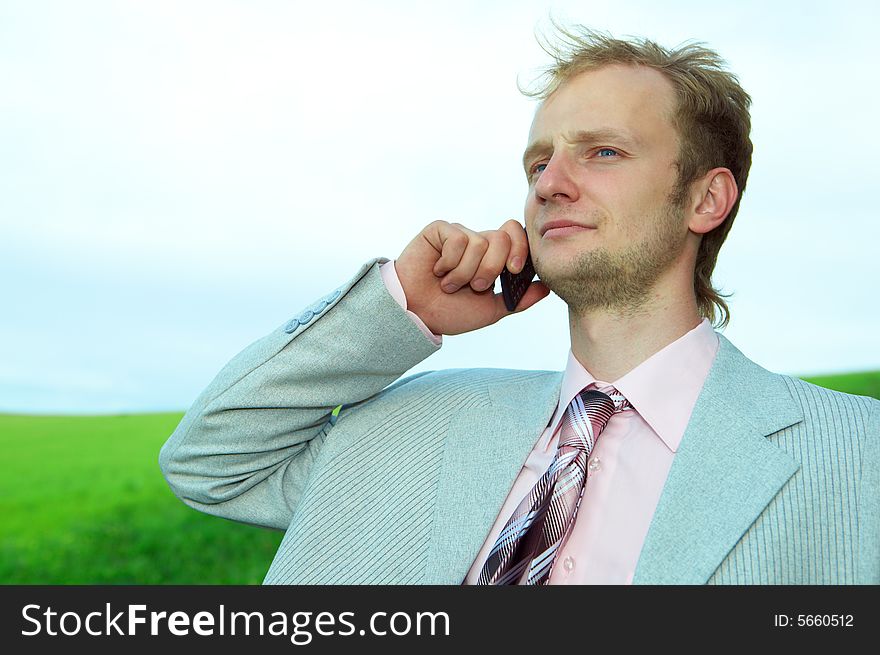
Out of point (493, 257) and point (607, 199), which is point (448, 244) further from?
point (607, 199)

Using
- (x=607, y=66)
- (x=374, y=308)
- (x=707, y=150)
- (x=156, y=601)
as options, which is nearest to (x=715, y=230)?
(x=707, y=150)

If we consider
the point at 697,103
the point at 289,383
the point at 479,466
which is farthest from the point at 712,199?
the point at 289,383

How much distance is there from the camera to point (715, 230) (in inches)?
109

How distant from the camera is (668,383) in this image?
2.19 m

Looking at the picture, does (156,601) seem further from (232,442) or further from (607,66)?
(607,66)

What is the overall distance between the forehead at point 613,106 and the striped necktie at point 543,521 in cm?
87

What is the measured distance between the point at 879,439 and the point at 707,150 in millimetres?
1031

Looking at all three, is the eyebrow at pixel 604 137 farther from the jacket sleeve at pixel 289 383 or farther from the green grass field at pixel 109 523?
the green grass field at pixel 109 523

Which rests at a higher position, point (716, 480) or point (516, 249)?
point (516, 249)

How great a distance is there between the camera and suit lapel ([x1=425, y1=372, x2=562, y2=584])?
6.86ft

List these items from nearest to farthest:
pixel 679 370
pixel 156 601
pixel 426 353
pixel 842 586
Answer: pixel 842 586 → pixel 156 601 → pixel 679 370 → pixel 426 353

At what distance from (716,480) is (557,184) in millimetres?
908

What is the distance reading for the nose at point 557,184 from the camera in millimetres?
2279

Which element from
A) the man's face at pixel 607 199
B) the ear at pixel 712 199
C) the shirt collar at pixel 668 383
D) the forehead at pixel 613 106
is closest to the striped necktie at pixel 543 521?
the shirt collar at pixel 668 383
